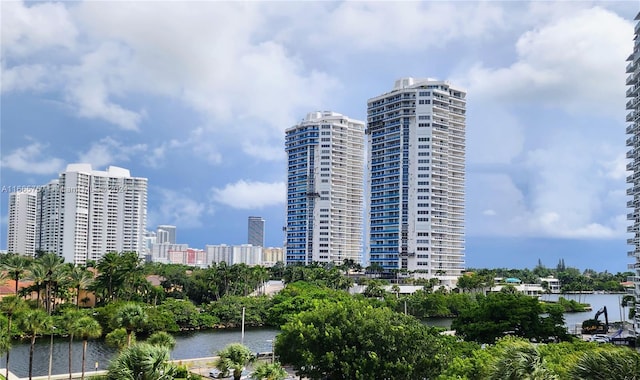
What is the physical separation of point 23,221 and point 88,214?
18267 millimetres

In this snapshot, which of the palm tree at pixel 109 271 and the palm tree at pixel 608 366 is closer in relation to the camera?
the palm tree at pixel 608 366

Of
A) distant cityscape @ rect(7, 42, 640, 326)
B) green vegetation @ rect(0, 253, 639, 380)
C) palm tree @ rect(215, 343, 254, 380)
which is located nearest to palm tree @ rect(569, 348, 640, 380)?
green vegetation @ rect(0, 253, 639, 380)

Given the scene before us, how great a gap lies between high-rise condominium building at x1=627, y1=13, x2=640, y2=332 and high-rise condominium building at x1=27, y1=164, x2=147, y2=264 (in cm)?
9537

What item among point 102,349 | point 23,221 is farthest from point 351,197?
point 102,349

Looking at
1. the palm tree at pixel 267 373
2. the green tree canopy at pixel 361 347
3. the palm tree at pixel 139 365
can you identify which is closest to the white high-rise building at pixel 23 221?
the palm tree at pixel 267 373

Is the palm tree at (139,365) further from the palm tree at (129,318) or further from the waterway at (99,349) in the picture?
the waterway at (99,349)

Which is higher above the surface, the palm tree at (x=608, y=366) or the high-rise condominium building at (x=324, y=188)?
the high-rise condominium building at (x=324, y=188)

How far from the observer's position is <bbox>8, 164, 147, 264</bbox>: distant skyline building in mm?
118938

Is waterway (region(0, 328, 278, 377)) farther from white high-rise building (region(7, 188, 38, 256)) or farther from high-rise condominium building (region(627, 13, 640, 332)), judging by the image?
white high-rise building (region(7, 188, 38, 256))

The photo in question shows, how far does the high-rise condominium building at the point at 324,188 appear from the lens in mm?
117312

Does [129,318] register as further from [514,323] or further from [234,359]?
[514,323]

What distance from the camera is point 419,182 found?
10112cm

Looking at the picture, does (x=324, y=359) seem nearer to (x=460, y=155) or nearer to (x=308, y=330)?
(x=308, y=330)

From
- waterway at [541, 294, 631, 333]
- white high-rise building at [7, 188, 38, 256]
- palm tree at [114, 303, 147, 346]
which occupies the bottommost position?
waterway at [541, 294, 631, 333]
